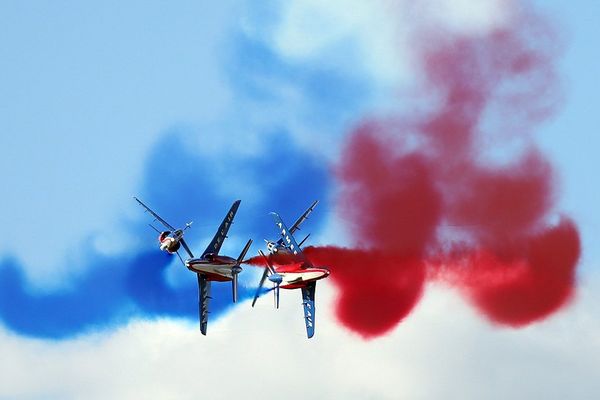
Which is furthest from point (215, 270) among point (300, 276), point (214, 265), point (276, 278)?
point (300, 276)

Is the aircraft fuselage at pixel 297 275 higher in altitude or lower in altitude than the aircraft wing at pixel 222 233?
lower

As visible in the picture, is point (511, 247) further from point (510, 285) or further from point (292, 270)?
point (292, 270)

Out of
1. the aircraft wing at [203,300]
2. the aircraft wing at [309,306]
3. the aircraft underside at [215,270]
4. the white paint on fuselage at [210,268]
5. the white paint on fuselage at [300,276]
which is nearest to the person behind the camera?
the white paint on fuselage at [300,276]

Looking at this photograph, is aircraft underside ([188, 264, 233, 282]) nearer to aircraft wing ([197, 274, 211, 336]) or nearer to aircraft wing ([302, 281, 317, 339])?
aircraft wing ([197, 274, 211, 336])

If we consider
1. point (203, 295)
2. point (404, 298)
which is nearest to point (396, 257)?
point (404, 298)

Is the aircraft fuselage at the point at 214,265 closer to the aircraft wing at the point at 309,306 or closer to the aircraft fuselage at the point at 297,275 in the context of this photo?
the aircraft fuselage at the point at 297,275

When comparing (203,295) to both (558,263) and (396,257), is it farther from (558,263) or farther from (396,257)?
(558,263)
